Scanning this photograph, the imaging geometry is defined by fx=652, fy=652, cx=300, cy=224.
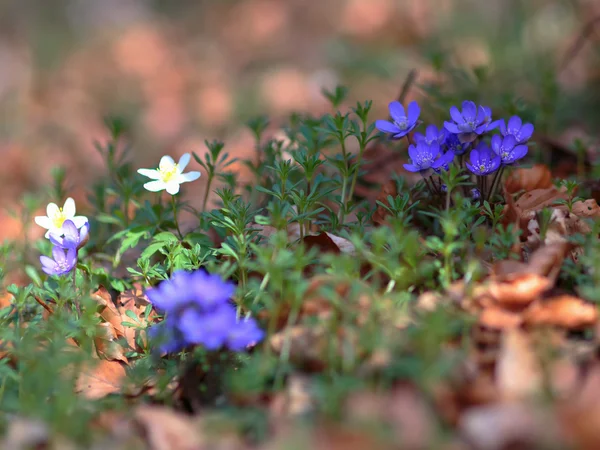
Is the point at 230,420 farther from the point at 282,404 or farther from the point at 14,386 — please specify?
the point at 14,386

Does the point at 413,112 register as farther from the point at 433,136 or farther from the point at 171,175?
the point at 171,175

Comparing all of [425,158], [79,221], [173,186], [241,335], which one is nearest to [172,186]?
[173,186]

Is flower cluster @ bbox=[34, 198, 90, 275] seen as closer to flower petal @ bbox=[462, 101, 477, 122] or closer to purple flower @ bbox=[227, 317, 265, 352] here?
purple flower @ bbox=[227, 317, 265, 352]

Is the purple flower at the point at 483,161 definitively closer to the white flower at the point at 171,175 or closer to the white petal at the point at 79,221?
the white flower at the point at 171,175

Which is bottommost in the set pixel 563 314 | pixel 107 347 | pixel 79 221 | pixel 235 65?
pixel 563 314

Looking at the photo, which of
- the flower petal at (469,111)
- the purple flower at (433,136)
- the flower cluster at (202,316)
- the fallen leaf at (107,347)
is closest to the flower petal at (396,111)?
the purple flower at (433,136)

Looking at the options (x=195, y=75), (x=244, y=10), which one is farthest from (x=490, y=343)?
(x=244, y=10)
